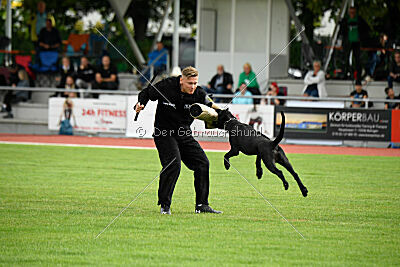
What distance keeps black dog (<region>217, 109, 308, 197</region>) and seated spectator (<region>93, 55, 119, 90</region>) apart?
46.8ft

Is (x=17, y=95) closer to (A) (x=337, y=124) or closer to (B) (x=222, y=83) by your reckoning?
(B) (x=222, y=83)

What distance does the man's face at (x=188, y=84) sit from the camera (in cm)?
834

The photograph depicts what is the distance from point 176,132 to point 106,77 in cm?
1424

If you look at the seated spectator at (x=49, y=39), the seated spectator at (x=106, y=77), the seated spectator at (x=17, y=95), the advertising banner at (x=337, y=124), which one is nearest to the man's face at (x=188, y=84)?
the advertising banner at (x=337, y=124)

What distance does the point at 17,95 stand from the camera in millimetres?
23406

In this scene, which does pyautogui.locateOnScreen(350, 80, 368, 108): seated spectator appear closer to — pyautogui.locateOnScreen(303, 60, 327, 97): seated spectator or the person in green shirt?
pyautogui.locateOnScreen(303, 60, 327, 97): seated spectator

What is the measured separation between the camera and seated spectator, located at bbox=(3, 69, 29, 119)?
74.9 feet

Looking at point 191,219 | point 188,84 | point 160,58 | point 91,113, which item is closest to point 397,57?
point 160,58

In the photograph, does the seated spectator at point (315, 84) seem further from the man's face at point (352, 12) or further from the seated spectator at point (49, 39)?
the seated spectator at point (49, 39)

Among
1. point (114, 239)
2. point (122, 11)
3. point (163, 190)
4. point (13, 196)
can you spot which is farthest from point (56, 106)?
point (114, 239)

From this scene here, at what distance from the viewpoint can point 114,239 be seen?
7121 mm

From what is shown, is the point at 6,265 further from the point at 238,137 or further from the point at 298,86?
the point at 298,86

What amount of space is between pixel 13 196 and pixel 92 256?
4140 mm

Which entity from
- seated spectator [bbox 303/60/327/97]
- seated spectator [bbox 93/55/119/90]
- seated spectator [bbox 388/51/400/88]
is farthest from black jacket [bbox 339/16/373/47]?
seated spectator [bbox 93/55/119/90]
